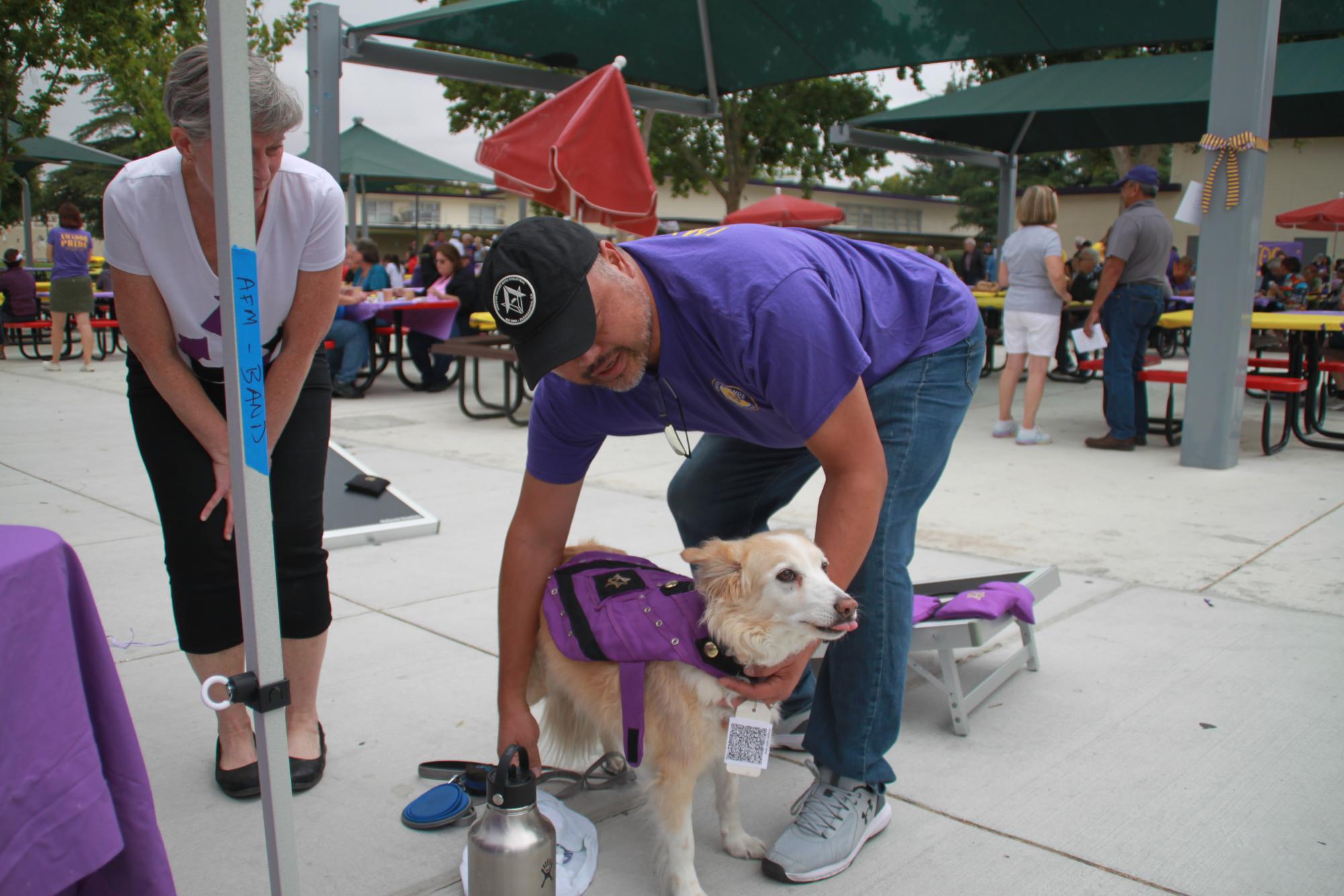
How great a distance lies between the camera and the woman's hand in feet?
7.99

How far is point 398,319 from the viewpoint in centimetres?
1038

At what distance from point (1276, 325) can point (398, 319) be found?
25.9 ft

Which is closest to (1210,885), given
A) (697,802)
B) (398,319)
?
(697,802)

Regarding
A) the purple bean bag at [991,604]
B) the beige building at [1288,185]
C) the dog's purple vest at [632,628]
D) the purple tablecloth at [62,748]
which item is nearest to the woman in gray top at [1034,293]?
the purple bean bag at [991,604]

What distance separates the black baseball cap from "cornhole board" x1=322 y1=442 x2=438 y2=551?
10.6ft

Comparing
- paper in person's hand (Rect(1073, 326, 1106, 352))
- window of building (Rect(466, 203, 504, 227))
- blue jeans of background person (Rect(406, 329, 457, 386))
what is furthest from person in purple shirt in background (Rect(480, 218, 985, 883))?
window of building (Rect(466, 203, 504, 227))

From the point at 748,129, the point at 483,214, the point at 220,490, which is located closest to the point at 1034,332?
the point at 220,490

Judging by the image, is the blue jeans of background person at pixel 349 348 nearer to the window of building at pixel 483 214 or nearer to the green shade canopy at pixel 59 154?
the green shade canopy at pixel 59 154

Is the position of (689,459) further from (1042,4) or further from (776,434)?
(1042,4)

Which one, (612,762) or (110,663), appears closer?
(110,663)

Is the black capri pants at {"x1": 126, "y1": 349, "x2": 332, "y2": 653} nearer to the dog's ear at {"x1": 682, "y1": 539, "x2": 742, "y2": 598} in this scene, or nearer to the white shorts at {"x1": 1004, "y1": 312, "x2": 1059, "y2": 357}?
the dog's ear at {"x1": 682, "y1": 539, "x2": 742, "y2": 598}

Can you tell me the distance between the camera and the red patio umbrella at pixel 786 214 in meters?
14.1

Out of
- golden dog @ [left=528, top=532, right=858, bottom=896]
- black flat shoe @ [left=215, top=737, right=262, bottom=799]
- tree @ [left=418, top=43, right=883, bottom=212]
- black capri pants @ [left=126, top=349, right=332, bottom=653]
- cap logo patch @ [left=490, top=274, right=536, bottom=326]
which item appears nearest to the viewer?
cap logo patch @ [left=490, top=274, right=536, bottom=326]

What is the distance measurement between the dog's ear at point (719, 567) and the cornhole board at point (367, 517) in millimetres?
3106
